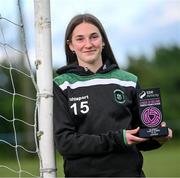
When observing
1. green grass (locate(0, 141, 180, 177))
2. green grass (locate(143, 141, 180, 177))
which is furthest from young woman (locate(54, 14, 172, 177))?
green grass (locate(143, 141, 180, 177))

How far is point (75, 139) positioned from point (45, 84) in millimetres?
322

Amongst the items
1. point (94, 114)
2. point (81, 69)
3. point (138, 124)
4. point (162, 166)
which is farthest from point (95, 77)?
point (162, 166)

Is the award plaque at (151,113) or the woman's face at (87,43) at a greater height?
the woman's face at (87,43)

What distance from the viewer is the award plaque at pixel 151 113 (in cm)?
288

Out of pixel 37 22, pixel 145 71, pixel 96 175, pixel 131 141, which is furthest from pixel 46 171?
pixel 145 71

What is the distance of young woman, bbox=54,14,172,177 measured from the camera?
116 inches

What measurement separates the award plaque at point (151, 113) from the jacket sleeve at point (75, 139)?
0.11 meters

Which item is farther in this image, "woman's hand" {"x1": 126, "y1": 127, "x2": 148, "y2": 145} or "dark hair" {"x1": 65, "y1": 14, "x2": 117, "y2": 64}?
"dark hair" {"x1": 65, "y1": 14, "x2": 117, "y2": 64}

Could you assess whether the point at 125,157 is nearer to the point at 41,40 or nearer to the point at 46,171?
the point at 46,171

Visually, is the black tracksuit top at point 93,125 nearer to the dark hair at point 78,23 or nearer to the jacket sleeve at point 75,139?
the jacket sleeve at point 75,139

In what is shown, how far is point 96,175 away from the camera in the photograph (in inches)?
118

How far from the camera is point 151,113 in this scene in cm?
290

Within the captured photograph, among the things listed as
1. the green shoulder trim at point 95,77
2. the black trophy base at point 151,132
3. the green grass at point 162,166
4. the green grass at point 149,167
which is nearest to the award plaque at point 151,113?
the black trophy base at point 151,132

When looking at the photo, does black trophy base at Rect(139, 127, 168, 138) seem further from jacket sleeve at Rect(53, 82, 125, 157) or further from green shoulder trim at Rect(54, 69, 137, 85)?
green shoulder trim at Rect(54, 69, 137, 85)
